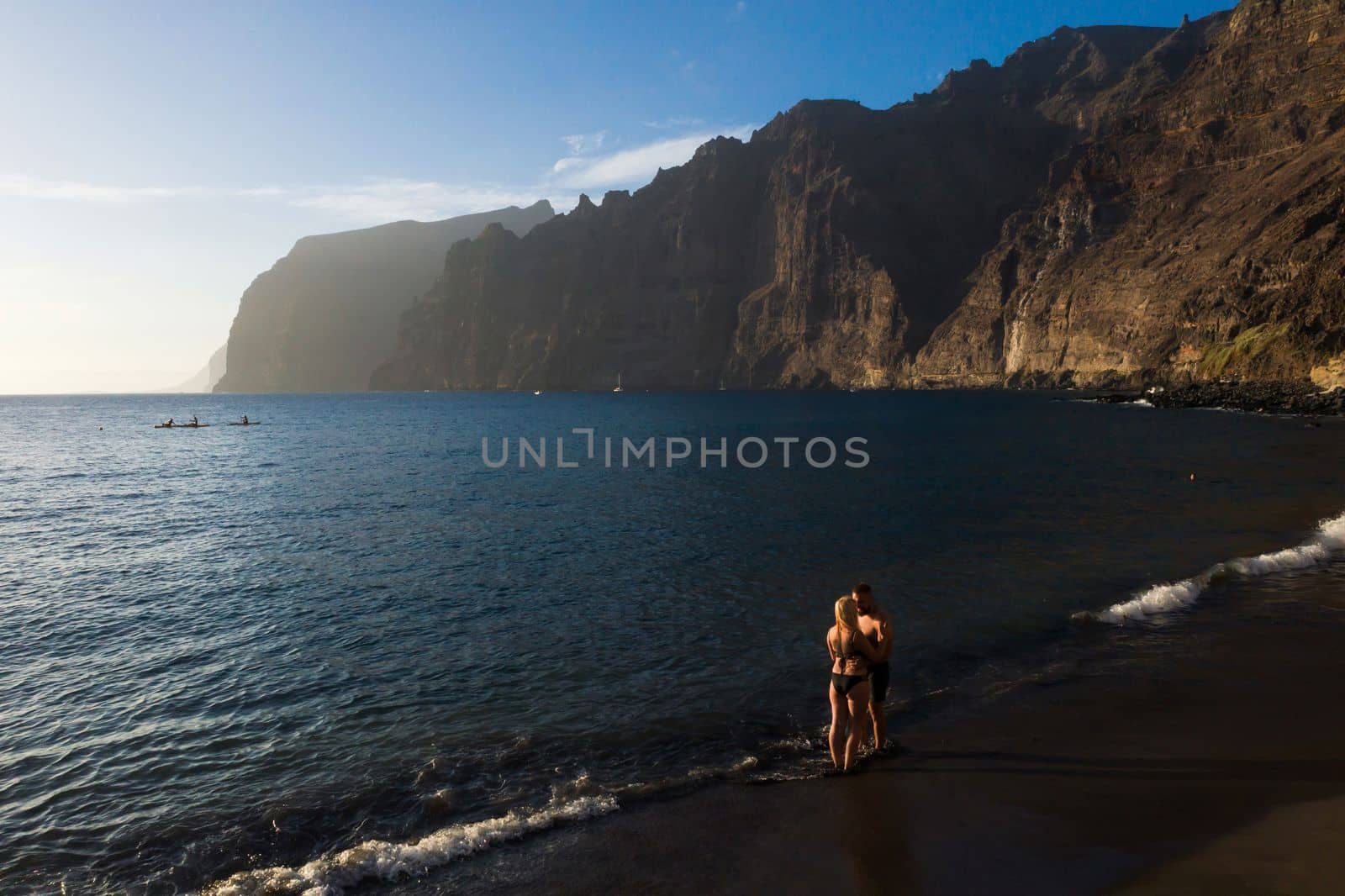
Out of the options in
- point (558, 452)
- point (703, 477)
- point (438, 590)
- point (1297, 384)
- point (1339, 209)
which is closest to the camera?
point (438, 590)

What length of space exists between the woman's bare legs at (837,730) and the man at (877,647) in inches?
19.7

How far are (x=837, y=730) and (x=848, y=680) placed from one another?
863mm

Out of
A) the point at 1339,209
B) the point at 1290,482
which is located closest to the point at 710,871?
the point at 1290,482

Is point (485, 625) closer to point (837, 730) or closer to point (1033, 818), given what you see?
point (837, 730)

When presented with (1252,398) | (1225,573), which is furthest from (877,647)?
(1252,398)

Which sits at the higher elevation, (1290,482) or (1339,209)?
(1339,209)

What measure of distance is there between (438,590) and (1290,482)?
3772 cm

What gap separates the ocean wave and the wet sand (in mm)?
4660

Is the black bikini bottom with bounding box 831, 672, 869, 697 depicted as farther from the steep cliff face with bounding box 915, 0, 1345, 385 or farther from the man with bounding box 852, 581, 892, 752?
the steep cliff face with bounding box 915, 0, 1345, 385

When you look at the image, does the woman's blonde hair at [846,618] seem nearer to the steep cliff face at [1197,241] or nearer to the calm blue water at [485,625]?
the calm blue water at [485,625]

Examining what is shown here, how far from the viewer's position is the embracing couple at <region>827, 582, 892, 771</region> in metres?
10.3

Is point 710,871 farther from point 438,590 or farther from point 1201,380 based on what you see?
point 1201,380

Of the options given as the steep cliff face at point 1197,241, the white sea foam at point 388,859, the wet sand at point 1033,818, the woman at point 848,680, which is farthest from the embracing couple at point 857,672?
the steep cliff face at point 1197,241

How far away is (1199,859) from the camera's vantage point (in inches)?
313
